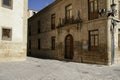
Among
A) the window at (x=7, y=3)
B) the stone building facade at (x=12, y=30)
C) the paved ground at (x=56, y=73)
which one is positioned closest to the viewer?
the paved ground at (x=56, y=73)

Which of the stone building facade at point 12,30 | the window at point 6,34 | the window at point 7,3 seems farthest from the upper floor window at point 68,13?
the window at point 6,34

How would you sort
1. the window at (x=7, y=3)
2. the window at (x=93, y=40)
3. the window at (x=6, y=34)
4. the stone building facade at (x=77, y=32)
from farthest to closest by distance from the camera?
the window at (x=7, y=3), the window at (x=6, y=34), the window at (x=93, y=40), the stone building facade at (x=77, y=32)

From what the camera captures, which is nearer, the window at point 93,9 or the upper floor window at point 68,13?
the window at point 93,9

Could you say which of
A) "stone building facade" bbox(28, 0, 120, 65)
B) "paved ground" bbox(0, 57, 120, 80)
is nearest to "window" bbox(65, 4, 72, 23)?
"stone building facade" bbox(28, 0, 120, 65)

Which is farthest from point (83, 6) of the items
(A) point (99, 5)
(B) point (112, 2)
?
(B) point (112, 2)

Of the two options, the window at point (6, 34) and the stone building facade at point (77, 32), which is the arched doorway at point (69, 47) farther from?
the window at point (6, 34)

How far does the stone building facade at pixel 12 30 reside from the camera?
1348cm

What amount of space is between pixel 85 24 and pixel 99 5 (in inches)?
82.5

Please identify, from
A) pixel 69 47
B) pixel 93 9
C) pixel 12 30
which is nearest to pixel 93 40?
pixel 93 9

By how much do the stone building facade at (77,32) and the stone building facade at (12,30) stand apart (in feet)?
15.0

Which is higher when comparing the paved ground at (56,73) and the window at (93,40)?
the window at (93,40)

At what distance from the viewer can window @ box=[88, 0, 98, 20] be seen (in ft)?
44.3

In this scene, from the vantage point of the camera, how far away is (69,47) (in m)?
16.6

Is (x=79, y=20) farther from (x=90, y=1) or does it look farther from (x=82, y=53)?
(x=82, y=53)
